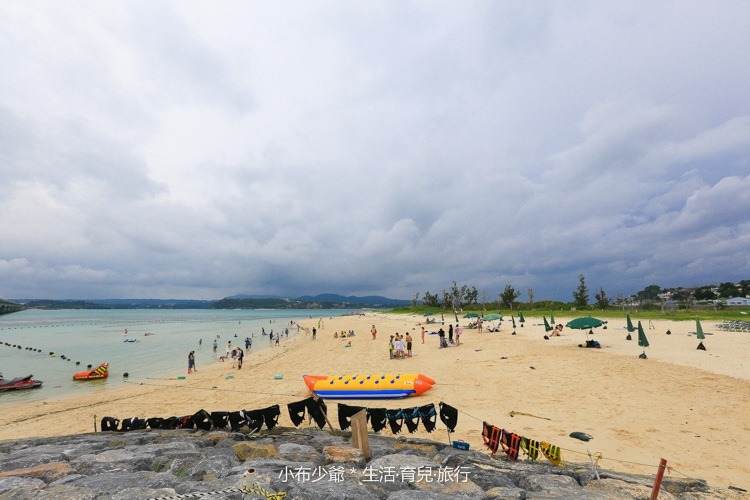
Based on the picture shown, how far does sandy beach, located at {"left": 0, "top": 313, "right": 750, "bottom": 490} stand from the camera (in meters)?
8.66

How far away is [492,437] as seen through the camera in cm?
819

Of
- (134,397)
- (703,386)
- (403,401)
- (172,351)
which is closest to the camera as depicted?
(703,386)

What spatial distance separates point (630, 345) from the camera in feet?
76.5

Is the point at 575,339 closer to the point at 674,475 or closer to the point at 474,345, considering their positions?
the point at 474,345

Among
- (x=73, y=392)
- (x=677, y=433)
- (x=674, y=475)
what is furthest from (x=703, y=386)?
(x=73, y=392)

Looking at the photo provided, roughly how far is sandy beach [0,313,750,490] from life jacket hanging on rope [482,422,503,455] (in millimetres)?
775

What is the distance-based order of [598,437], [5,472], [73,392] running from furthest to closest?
[73,392]
[598,437]
[5,472]

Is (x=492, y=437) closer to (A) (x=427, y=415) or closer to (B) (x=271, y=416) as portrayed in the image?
(A) (x=427, y=415)

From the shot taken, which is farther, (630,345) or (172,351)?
(172,351)

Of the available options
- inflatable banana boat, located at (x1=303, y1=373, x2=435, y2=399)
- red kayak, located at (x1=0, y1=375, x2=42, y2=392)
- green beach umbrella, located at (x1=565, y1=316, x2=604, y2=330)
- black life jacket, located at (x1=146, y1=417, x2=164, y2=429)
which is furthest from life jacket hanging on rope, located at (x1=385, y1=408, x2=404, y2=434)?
red kayak, located at (x1=0, y1=375, x2=42, y2=392)

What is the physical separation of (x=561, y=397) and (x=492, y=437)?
656cm

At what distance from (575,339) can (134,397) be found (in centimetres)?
3153

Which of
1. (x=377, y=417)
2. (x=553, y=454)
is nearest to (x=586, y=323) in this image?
(x=553, y=454)

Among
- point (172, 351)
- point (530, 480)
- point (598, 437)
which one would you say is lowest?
point (172, 351)
